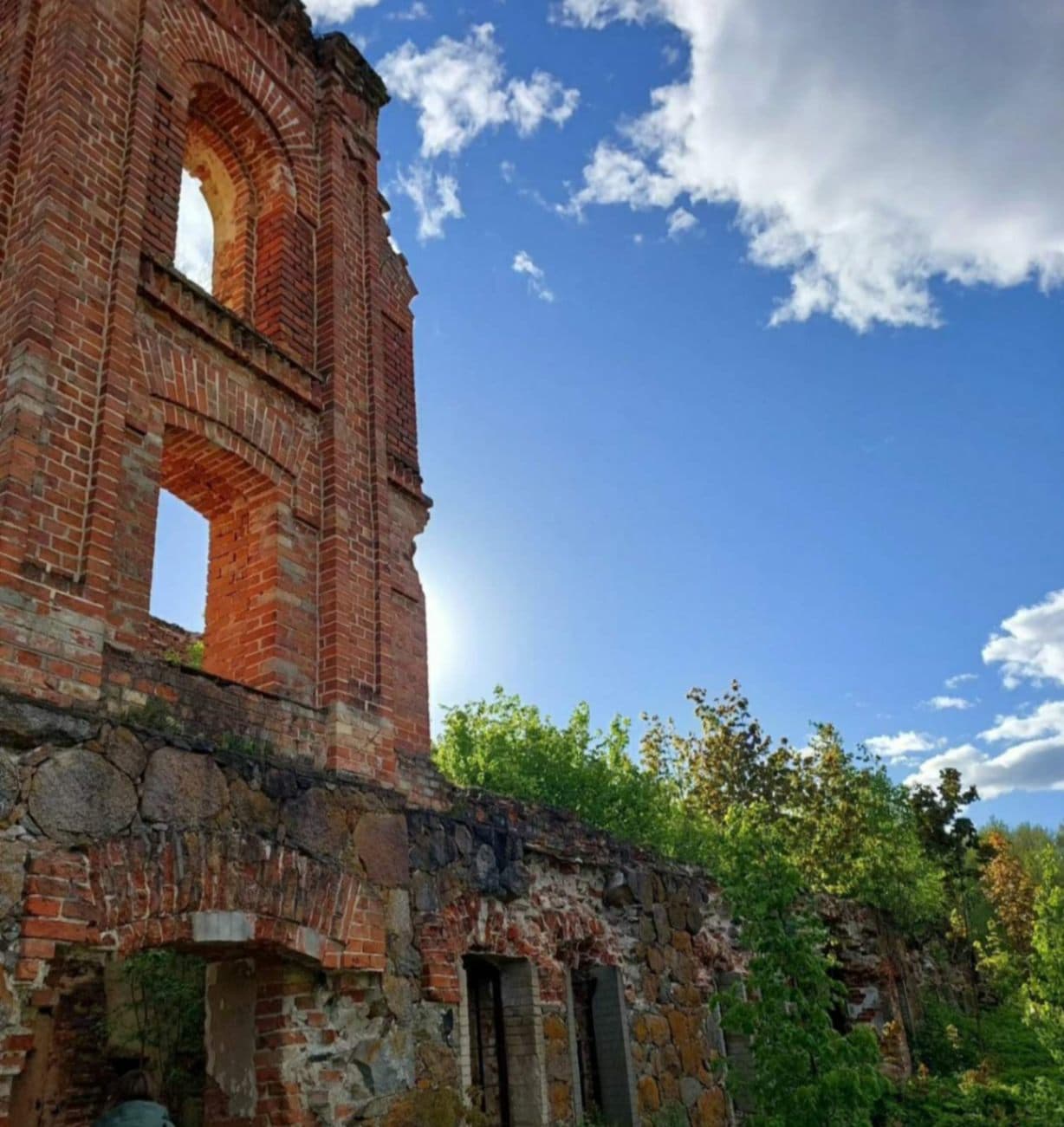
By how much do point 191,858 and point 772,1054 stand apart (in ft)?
14.6

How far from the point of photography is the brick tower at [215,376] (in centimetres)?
559

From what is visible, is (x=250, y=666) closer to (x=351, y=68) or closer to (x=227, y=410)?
(x=227, y=410)

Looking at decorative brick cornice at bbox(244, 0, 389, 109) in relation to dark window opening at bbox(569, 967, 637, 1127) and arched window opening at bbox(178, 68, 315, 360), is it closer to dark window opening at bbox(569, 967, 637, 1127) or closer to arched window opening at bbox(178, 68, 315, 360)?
arched window opening at bbox(178, 68, 315, 360)

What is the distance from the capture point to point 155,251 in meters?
6.92

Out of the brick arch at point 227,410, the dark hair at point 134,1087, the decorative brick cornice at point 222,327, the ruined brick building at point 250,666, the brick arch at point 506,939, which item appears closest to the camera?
the ruined brick building at point 250,666

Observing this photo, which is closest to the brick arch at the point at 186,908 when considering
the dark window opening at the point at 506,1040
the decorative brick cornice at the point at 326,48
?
the dark window opening at the point at 506,1040

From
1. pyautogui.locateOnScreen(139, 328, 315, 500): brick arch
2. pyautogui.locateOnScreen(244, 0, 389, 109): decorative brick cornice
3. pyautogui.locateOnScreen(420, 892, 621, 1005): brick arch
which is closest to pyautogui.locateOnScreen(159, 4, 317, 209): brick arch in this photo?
pyautogui.locateOnScreen(244, 0, 389, 109): decorative brick cornice

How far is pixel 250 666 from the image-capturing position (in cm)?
694

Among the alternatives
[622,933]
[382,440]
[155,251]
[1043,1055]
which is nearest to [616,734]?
[1043,1055]

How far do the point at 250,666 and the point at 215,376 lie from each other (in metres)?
2.13

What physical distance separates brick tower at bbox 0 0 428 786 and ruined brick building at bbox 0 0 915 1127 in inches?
1.0

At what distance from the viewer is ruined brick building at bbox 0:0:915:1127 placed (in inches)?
204

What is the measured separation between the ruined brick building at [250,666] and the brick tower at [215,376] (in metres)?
0.03

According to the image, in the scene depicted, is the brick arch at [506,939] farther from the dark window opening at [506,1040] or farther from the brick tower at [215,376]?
the brick tower at [215,376]
